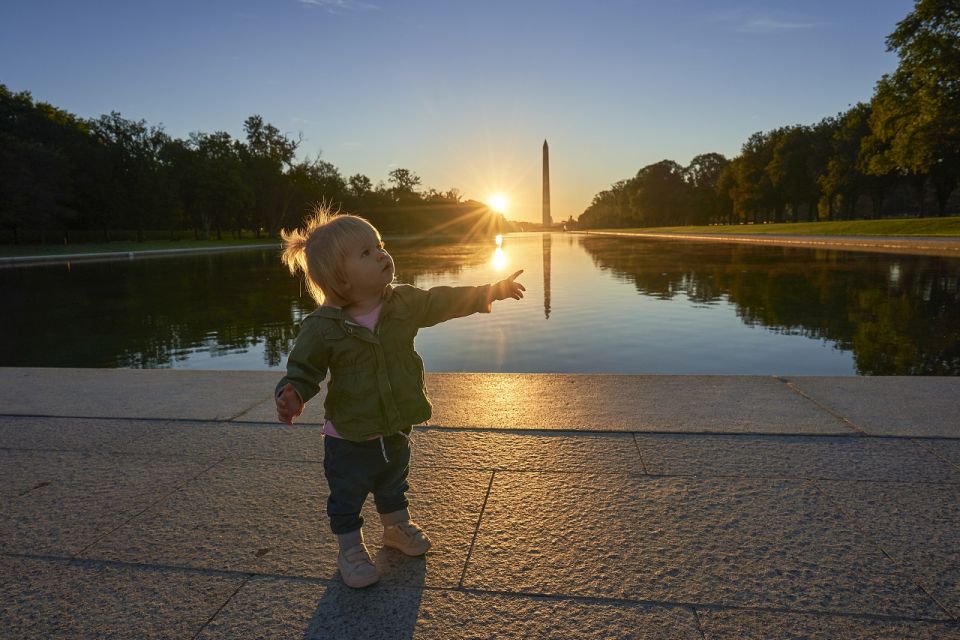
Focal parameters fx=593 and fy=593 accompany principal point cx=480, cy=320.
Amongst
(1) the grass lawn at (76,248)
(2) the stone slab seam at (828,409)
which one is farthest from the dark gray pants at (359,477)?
Answer: (1) the grass lawn at (76,248)

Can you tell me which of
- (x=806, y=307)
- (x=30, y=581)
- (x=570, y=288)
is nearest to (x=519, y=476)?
(x=30, y=581)

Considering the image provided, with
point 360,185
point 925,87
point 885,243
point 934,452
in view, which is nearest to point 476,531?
point 934,452

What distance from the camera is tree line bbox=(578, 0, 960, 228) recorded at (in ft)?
105

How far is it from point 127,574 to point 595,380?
11.6 ft

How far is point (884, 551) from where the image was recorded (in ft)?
7.72

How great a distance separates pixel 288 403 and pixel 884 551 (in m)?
2.41

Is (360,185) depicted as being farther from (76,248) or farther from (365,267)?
(365,267)

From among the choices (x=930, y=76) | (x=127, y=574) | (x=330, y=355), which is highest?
(x=930, y=76)

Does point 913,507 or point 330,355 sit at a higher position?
point 330,355

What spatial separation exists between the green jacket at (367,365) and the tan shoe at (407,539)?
16.4 inches

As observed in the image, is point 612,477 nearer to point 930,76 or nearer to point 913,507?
point 913,507

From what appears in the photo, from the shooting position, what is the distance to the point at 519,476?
10.3 ft

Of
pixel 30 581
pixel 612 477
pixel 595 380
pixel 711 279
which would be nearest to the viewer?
pixel 30 581

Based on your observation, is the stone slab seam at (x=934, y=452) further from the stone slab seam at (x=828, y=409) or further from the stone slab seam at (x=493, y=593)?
the stone slab seam at (x=493, y=593)
